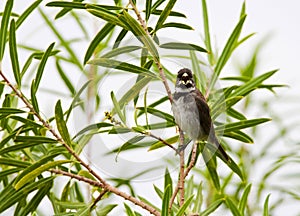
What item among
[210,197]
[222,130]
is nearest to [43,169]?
[222,130]

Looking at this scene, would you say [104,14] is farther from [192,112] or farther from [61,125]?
[192,112]

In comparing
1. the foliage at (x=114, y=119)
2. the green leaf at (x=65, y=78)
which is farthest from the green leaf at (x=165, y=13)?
the green leaf at (x=65, y=78)

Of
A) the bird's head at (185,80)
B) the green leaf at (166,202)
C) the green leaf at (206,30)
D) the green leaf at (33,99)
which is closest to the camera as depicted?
the green leaf at (166,202)

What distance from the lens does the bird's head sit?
2116mm

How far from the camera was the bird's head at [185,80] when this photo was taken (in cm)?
212

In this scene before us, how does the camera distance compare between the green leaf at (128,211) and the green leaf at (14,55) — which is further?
the green leaf at (14,55)

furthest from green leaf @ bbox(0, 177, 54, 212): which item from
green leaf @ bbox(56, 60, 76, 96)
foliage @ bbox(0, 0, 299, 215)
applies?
green leaf @ bbox(56, 60, 76, 96)

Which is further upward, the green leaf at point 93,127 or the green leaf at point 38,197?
the green leaf at point 93,127

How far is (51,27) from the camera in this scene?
8.91 ft

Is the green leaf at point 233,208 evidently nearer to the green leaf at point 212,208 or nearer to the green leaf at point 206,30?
the green leaf at point 212,208

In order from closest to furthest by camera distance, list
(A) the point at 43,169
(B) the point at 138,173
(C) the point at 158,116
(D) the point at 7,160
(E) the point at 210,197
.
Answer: (A) the point at 43,169
(D) the point at 7,160
(C) the point at 158,116
(B) the point at 138,173
(E) the point at 210,197

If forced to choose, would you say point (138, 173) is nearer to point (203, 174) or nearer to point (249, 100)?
point (203, 174)

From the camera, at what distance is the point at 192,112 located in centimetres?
223

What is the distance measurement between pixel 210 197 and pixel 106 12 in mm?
1159
